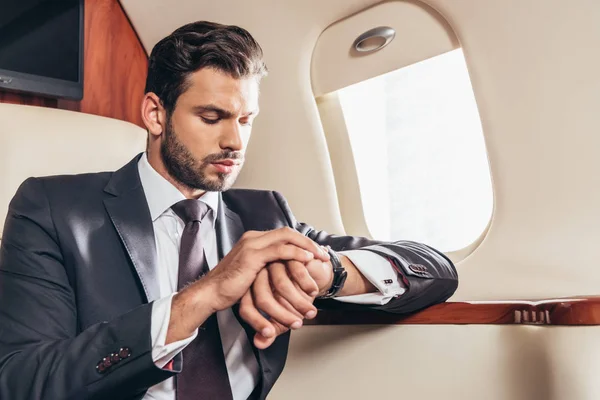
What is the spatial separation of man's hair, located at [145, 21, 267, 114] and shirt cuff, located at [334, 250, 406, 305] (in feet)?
1.87

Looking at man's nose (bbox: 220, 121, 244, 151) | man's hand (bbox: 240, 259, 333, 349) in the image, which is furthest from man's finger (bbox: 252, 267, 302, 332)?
man's nose (bbox: 220, 121, 244, 151)

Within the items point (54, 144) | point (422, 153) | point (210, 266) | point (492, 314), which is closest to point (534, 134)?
point (422, 153)

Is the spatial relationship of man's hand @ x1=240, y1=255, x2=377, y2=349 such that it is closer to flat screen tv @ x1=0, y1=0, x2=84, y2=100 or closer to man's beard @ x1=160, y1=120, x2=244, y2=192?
man's beard @ x1=160, y1=120, x2=244, y2=192

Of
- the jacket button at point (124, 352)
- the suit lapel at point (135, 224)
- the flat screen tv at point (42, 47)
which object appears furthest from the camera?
the flat screen tv at point (42, 47)

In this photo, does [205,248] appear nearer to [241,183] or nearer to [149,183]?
[149,183]

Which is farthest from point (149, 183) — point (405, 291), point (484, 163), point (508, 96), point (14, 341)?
point (484, 163)

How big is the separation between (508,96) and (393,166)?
719 mm

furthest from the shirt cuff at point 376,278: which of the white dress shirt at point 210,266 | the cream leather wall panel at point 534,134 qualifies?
the cream leather wall panel at point 534,134

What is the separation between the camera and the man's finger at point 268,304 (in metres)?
1.07

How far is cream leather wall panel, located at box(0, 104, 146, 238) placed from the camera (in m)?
1.75

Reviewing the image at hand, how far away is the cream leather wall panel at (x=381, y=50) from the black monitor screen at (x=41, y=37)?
0.99m

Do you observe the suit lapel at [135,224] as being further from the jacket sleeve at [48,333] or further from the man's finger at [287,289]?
the man's finger at [287,289]

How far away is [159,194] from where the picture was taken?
1.49 meters

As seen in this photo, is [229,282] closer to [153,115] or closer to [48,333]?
[48,333]
